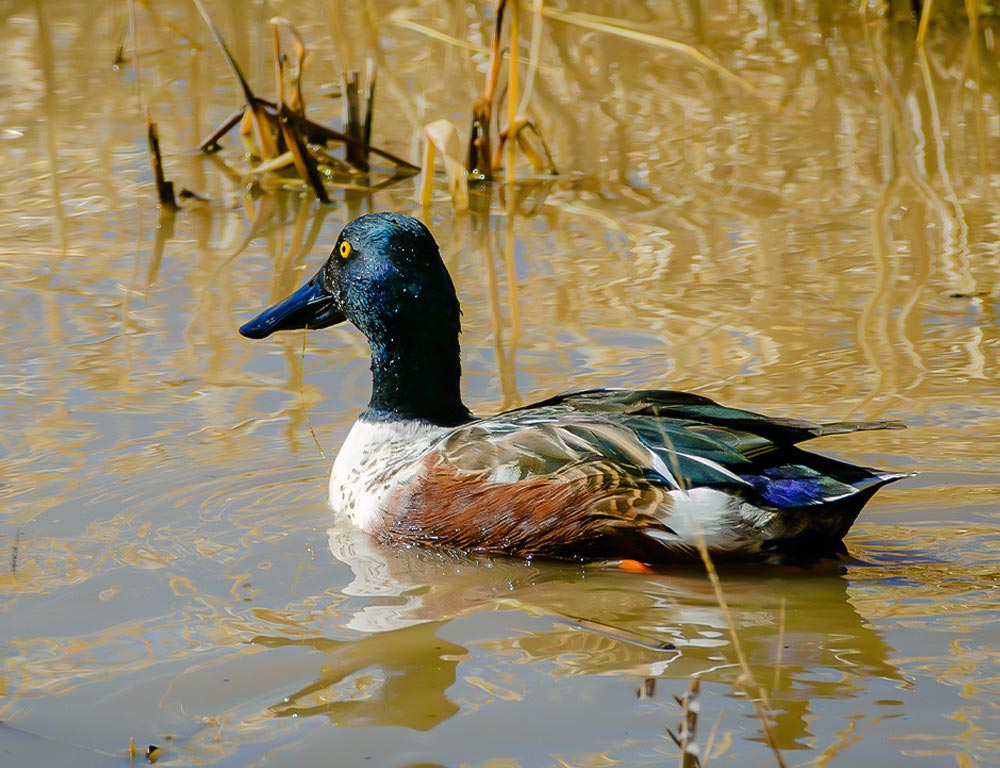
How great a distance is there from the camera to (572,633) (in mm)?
4129

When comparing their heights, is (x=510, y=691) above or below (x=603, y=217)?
below

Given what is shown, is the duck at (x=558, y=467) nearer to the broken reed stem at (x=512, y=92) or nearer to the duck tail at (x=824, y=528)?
the duck tail at (x=824, y=528)

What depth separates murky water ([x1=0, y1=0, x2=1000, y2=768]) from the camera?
12.1 feet

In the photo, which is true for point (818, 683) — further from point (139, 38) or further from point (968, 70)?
point (139, 38)

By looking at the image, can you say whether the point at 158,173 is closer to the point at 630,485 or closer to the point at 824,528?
the point at 630,485

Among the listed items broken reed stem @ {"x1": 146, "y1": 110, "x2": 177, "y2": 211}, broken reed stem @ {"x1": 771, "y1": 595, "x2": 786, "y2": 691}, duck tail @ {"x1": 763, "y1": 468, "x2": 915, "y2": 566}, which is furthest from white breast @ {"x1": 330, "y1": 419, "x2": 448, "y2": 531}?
broken reed stem @ {"x1": 146, "y1": 110, "x2": 177, "y2": 211}

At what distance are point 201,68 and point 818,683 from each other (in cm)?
792

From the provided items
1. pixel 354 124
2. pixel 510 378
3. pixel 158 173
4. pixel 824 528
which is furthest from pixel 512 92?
pixel 824 528

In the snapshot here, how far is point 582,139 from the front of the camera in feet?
30.1

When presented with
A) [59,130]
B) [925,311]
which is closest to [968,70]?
[925,311]

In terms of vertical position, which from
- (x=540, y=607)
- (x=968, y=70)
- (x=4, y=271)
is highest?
(x=968, y=70)

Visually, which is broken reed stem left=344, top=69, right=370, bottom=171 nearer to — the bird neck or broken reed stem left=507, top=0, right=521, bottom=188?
broken reed stem left=507, top=0, right=521, bottom=188

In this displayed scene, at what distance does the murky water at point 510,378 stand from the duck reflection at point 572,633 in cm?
1

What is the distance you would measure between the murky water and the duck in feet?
0.37
